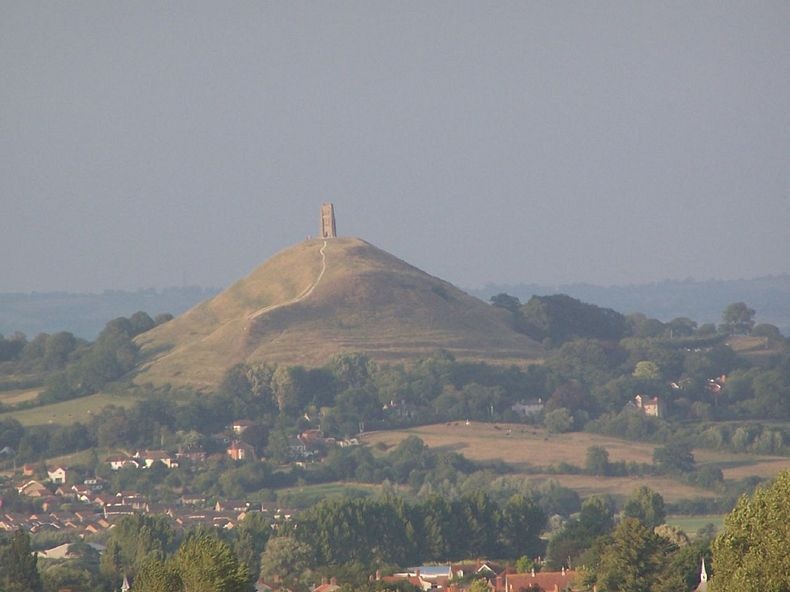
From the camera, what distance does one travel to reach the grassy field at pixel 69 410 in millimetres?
137125

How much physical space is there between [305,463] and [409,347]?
28.6m

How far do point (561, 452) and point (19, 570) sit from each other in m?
58.3

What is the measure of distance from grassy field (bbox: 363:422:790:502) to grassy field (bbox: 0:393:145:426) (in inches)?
643

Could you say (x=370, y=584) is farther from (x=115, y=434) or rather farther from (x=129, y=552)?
(x=115, y=434)

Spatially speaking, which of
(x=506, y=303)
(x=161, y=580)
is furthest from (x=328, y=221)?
(x=161, y=580)

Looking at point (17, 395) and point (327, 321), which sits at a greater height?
point (327, 321)

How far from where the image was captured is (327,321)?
6225 inches

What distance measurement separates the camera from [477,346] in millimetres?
157250

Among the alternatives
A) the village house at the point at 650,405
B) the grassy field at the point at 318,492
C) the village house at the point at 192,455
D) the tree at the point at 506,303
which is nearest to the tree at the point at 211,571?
the grassy field at the point at 318,492

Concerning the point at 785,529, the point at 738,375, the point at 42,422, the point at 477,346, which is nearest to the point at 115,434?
the point at 42,422

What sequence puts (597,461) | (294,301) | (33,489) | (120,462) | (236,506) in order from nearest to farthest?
(236,506)
(33,489)
(597,461)
(120,462)
(294,301)

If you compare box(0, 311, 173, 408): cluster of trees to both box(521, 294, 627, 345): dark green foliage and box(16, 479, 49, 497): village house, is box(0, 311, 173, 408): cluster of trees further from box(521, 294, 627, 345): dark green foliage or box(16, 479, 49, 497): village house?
box(521, 294, 627, 345): dark green foliage

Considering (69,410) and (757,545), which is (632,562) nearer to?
(757,545)

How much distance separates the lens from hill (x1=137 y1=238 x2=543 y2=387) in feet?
498
